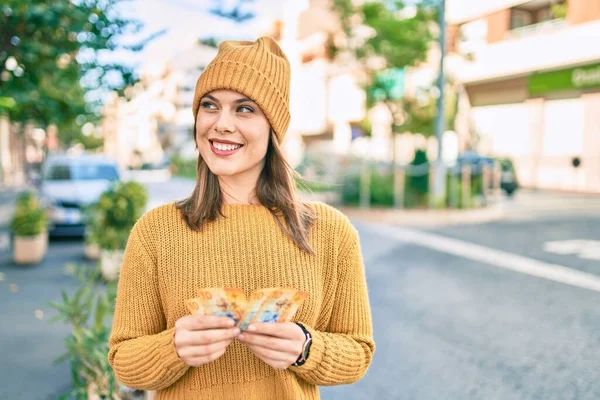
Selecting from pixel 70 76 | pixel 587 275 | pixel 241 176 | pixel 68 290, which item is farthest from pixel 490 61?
pixel 241 176

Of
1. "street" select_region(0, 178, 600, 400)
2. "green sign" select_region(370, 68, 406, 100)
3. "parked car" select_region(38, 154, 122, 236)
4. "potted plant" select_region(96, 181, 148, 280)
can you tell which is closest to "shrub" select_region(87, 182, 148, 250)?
"potted plant" select_region(96, 181, 148, 280)

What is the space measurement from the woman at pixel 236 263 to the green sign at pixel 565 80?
84.9ft

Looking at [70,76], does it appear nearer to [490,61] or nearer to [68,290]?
[68,290]

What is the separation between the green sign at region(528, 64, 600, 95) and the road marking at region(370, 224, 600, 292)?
15197 millimetres

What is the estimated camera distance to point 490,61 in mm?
30500

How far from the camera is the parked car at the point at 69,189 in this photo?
12.3 m

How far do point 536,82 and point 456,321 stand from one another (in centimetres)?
2399

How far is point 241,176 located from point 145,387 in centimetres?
62

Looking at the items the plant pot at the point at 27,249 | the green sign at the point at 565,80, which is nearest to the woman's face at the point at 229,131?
the plant pot at the point at 27,249

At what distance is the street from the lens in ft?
15.5

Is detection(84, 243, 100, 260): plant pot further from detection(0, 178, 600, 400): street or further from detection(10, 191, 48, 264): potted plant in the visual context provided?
detection(10, 191, 48, 264): potted plant

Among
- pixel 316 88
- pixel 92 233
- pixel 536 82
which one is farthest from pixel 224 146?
pixel 316 88

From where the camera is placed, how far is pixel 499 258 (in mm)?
10094

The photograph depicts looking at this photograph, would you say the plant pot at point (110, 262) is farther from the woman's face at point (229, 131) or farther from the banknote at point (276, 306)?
the banknote at point (276, 306)
